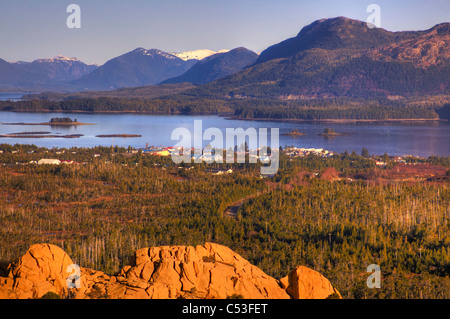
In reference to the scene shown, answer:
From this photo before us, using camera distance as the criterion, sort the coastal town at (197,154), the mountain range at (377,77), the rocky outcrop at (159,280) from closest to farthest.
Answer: the rocky outcrop at (159,280)
the coastal town at (197,154)
the mountain range at (377,77)

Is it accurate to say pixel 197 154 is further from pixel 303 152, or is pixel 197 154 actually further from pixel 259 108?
pixel 259 108

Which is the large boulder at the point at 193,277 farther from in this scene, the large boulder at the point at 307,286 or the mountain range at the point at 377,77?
the mountain range at the point at 377,77

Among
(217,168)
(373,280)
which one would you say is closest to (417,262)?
(373,280)

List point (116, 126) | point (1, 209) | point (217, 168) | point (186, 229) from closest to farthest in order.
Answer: point (186, 229) → point (1, 209) → point (217, 168) → point (116, 126)

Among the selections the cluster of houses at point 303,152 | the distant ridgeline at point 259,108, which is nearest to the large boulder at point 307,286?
the cluster of houses at point 303,152

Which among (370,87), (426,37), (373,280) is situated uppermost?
(426,37)

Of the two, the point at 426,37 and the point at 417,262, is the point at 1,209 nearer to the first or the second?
the point at 417,262

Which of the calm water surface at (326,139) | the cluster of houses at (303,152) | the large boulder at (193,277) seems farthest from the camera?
the calm water surface at (326,139)

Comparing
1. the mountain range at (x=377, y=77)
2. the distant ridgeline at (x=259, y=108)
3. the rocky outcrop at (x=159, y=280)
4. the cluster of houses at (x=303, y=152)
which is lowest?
the cluster of houses at (x=303, y=152)

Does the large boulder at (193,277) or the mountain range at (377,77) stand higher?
the mountain range at (377,77)

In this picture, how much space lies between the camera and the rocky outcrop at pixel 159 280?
43.7 ft

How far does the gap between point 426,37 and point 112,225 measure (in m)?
184

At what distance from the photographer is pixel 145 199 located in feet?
115
